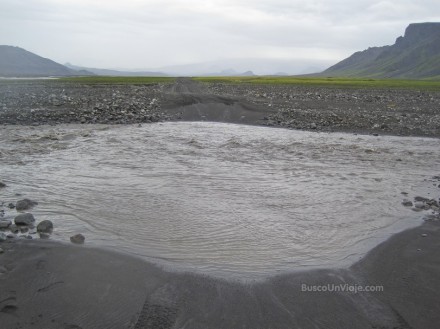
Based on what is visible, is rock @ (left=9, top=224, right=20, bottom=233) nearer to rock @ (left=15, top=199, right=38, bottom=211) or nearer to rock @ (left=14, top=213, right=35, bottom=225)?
rock @ (left=14, top=213, right=35, bottom=225)

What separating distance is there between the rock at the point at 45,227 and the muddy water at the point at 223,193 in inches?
7.6

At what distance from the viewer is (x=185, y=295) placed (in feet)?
22.4

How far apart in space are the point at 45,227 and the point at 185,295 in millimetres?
4252

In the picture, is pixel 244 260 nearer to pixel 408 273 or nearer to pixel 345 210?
pixel 408 273

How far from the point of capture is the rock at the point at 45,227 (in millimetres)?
9141

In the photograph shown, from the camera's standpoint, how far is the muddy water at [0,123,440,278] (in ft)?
29.2

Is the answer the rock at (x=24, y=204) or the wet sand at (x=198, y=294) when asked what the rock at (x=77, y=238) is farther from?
the rock at (x=24, y=204)

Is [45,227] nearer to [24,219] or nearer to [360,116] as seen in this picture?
[24,219]

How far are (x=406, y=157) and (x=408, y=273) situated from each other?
12.9 m

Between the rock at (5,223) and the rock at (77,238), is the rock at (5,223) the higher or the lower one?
the higher one

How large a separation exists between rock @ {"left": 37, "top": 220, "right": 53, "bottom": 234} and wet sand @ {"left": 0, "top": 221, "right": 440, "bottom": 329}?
2.24ft

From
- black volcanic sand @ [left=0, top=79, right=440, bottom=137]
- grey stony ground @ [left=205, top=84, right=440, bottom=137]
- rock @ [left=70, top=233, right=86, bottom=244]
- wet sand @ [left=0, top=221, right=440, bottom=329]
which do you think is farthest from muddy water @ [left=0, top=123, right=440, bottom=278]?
black volcanic sand @ [left=0, top=79, right=440, bottom=137]

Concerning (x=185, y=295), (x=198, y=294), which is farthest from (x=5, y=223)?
(x=198, y=294)

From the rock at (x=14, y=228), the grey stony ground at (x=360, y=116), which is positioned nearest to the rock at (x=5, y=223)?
the rock at (x=14, y=228)
